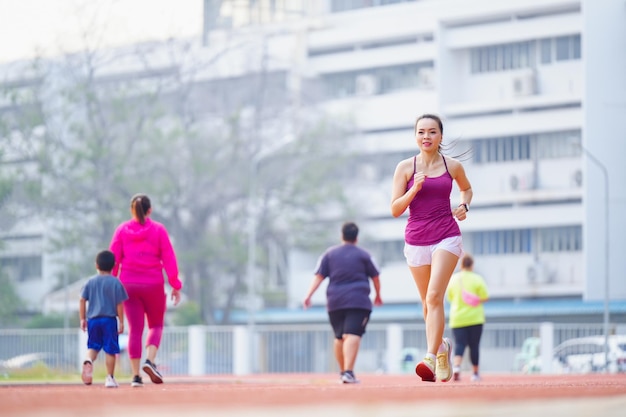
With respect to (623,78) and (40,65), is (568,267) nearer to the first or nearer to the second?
(623,78)

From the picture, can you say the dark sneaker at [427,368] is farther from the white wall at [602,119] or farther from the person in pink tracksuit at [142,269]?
the white wall at [602,119]

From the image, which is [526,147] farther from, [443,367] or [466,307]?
[443,367]

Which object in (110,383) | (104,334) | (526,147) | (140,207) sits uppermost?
(526,147)

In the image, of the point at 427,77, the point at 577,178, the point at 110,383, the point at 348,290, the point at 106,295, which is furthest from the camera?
the point at 427,77

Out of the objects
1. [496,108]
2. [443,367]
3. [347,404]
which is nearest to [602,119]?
[496,108]

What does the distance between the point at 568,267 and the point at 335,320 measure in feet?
154

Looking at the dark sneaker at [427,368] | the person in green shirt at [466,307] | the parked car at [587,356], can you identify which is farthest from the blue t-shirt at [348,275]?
the parked car at [587,356]

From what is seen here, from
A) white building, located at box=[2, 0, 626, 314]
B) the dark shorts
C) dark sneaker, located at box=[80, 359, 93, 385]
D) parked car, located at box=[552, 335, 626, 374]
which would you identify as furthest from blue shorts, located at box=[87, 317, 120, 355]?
white building, located at box=[2, 0, 626, 314]

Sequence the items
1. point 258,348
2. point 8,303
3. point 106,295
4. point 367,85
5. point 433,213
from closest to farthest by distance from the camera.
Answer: point 433,213 → point 106,295 → point 258,348 → point 8,303 → point 367,85

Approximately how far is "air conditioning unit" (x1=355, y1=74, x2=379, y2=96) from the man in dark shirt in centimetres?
5169

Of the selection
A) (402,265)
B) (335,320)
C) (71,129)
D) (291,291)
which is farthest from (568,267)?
(335,320)

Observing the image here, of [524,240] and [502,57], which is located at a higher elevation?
[502,57]

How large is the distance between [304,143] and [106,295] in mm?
42016

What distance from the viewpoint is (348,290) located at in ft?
53.1
